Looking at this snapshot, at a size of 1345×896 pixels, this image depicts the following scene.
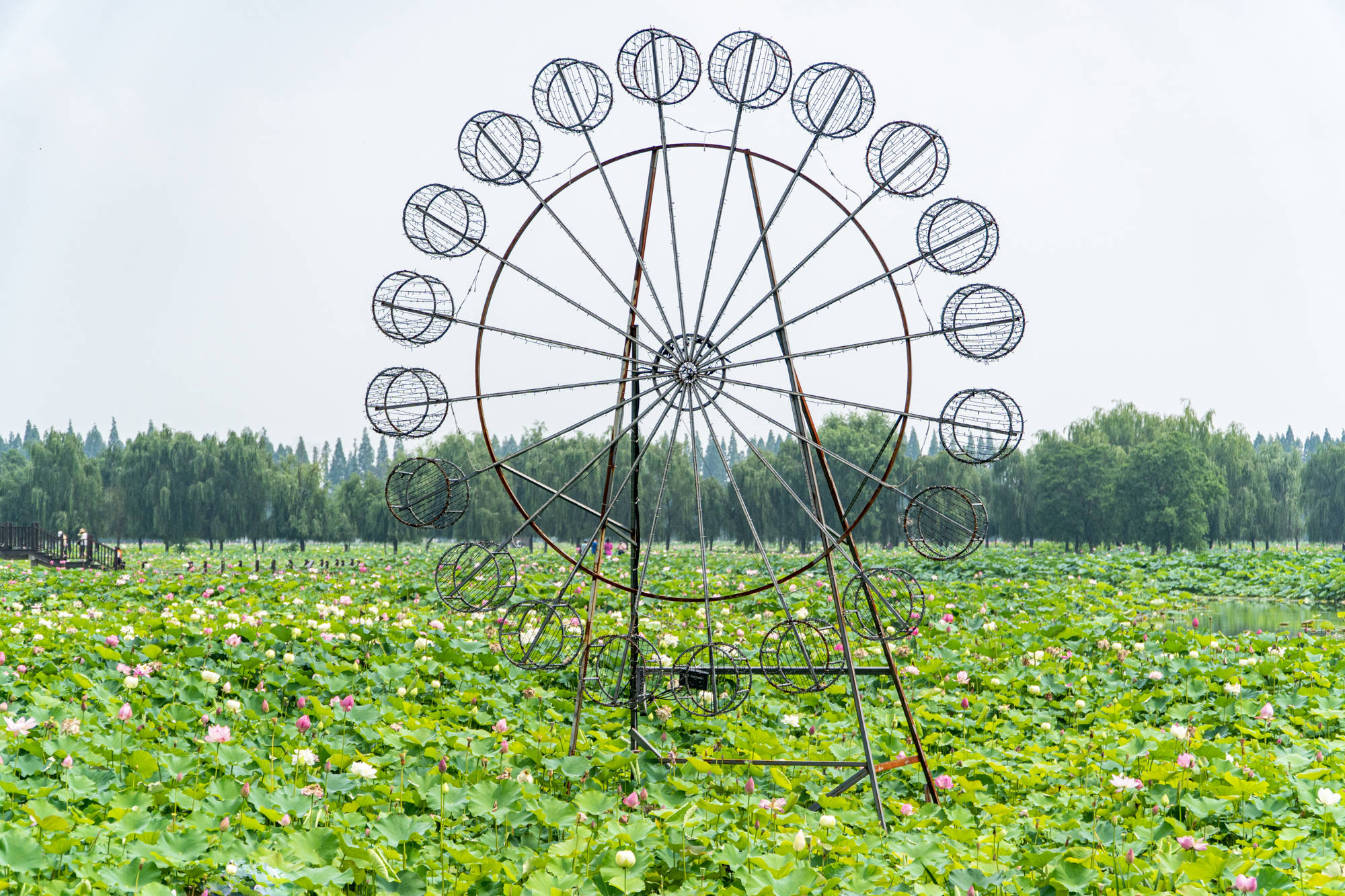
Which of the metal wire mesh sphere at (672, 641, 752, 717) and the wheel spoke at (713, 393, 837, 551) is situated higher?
the wheel spoke at (713, 393, 837, 551)

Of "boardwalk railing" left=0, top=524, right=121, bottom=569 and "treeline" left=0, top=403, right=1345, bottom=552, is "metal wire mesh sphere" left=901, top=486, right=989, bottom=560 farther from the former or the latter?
"treeline" left=0, top=403, right=1345, bottom=552

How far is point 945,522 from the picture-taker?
14.6ft

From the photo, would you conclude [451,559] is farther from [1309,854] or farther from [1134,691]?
[1134,691]

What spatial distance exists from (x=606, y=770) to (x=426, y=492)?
1754mm

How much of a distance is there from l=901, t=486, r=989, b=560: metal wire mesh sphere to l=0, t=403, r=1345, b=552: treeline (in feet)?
91.6

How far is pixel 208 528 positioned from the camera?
37.3 m

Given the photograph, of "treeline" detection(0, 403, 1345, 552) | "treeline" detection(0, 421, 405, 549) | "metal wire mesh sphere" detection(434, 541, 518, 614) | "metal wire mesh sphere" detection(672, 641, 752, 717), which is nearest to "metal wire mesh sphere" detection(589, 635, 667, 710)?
"metal wire mesh sphere" detection(672, 641, 752, 717)

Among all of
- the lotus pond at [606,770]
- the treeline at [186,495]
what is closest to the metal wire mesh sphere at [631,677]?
the lotus pond at [606,770]

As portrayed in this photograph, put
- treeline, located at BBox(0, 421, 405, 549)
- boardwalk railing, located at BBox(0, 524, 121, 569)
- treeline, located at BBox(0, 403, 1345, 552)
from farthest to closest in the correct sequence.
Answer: treeline, located at BBox(0, 421, 405, 549) → treeline, located at BBox(0, 403, 1345, 552) → boardwalk railing, located at BBox(0, 524, 121, 569)

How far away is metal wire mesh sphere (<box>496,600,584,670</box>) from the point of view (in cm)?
479

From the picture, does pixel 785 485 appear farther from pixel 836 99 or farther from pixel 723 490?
pixel 723 490

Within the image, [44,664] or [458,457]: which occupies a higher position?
[458,457]

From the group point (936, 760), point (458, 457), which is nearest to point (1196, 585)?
point (936, 760)

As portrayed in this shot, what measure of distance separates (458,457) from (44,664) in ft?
108
